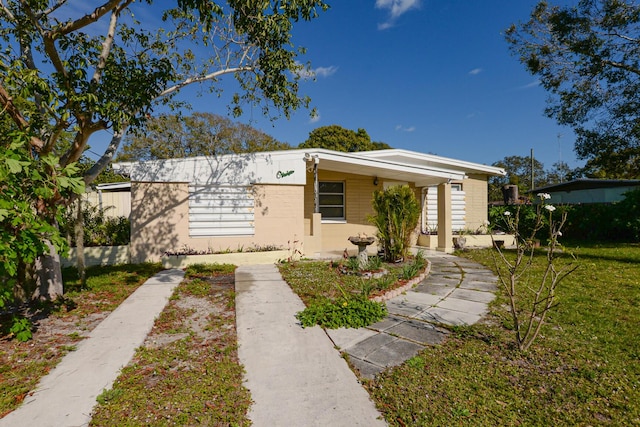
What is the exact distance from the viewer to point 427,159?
12352 mm

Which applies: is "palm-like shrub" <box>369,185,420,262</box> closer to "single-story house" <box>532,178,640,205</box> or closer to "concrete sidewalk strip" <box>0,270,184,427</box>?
"concrete sidewalk strip" <box>0,270,184,427</box>

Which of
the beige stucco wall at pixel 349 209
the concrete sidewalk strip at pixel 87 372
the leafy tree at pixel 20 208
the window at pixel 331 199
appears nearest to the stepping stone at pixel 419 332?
the concrete sidewalk strip at pixel 87 372

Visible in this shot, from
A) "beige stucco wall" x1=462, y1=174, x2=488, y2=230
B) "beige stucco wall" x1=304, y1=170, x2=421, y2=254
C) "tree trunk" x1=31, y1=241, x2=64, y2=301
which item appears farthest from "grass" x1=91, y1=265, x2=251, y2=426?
"beige stucco wall" x1=462, y1=174, x2=488, y2=230

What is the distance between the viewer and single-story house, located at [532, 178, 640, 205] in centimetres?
1838

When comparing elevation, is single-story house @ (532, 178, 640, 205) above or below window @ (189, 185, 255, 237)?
above

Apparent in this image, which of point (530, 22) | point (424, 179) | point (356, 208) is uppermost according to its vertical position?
point (530, 22)

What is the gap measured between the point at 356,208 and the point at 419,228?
2978 millimetres

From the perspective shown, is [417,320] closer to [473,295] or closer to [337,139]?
[473,295]

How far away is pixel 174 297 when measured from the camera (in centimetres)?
566

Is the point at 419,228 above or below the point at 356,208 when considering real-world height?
below

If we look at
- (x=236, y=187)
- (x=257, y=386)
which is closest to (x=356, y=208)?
(x=236, y=187)

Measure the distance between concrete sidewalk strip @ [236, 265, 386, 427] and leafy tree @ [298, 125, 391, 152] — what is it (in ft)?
86.6

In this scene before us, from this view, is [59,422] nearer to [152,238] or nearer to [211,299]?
[211,299]

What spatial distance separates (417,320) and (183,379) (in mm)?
3126
